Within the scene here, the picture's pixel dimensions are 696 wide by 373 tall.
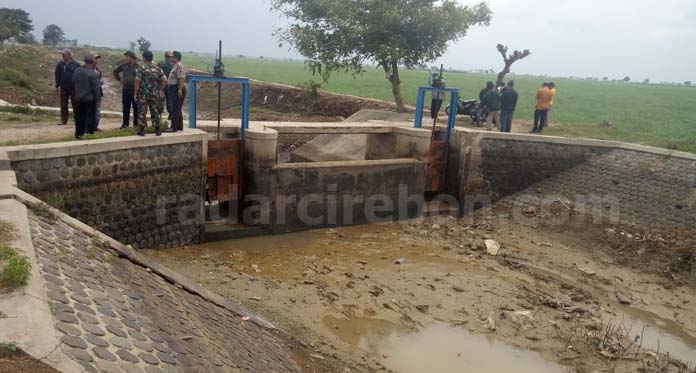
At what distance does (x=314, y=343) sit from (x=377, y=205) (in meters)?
5.54

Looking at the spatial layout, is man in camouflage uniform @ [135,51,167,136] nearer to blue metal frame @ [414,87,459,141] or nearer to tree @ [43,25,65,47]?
blue metal frame @ [414,87,459,141]

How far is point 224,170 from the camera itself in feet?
32.0

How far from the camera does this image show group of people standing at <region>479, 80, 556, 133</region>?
14172 mm

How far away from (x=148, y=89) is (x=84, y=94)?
1.28m

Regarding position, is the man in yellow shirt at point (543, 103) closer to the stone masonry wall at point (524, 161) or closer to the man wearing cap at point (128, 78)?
the stone masonry wall at point (524, 161)

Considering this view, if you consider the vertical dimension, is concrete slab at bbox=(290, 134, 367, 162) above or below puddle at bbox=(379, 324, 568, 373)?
Answer: above

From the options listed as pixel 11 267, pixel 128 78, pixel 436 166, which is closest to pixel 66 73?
pixel 128 78

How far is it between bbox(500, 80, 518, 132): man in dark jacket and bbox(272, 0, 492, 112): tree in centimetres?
316

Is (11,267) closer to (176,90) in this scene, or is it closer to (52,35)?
(176,90)

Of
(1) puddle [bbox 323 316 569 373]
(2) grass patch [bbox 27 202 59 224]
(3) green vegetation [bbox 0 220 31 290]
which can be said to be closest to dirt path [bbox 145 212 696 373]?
(1) puddle [bbox 323 316 569 373]

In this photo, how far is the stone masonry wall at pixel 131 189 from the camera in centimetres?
677

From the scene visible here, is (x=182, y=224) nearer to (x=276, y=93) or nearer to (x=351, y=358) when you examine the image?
(x=351, y=358)

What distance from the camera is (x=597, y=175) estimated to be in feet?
41.4

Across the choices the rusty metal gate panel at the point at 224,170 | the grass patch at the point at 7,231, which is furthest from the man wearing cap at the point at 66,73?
the grass patch at the point at 7,231
